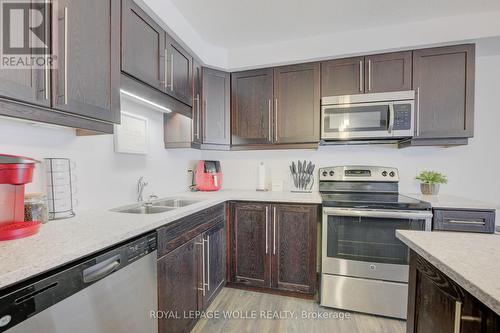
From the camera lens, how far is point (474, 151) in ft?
7.14

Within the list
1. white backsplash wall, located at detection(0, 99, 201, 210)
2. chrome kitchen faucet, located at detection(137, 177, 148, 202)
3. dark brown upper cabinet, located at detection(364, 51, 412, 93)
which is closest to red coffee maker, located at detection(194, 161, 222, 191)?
white backsplash wall, located at detection(0, 99, 201, 210)

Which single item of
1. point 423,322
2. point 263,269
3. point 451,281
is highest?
point 451,281

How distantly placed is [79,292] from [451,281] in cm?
127

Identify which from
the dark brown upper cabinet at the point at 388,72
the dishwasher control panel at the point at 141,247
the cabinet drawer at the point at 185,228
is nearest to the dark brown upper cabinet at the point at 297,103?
the dark brown upper cabinet at the point at 388,72

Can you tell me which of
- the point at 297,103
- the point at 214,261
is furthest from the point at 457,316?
the point at 297,103

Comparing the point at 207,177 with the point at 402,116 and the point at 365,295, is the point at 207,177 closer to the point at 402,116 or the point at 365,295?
the point at 365,295

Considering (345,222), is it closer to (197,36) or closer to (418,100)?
(418,100)

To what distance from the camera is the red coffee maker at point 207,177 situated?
2500 millimetres

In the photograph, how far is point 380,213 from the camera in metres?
1.77

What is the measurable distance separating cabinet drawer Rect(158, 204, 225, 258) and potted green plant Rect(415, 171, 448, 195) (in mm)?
1999

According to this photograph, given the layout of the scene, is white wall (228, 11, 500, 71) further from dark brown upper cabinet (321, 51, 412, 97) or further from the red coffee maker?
the red coffee maker

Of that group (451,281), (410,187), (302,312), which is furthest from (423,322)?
(410,187)

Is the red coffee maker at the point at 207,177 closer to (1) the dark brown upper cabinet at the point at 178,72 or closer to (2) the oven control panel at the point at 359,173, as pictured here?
(1) the dark brown upper cabinet at the point at 178,72
